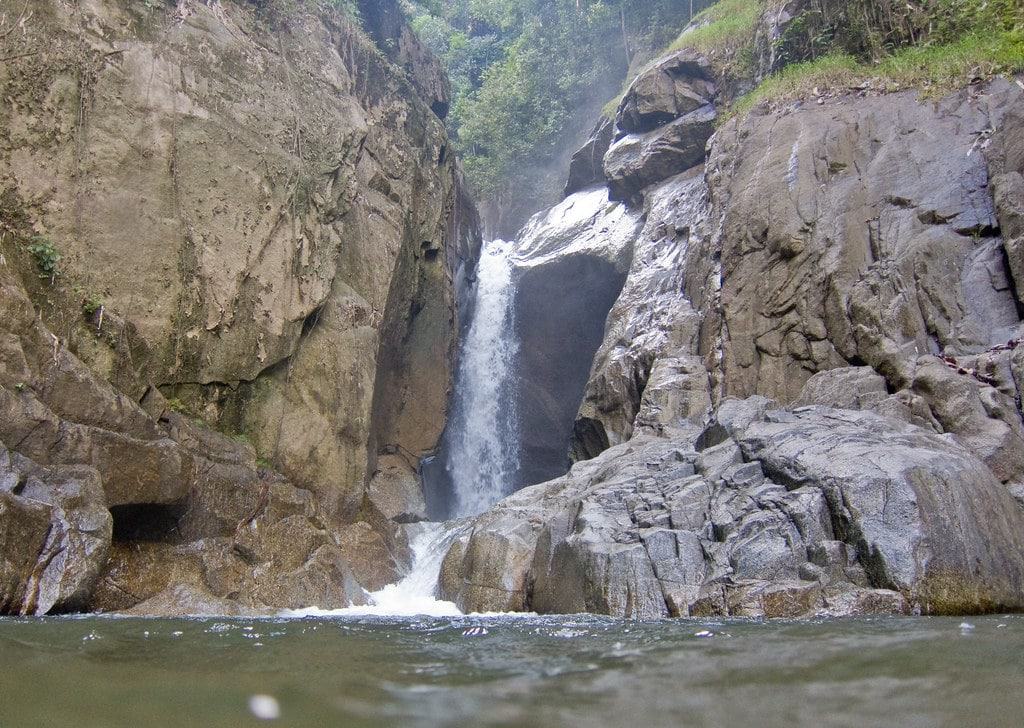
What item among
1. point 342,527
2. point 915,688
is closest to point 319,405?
point 342,527

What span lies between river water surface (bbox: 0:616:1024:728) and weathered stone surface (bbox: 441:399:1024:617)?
7.89 ft

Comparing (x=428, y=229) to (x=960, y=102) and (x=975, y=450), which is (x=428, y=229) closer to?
(x=960, y=102)

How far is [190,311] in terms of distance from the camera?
11.9 meters

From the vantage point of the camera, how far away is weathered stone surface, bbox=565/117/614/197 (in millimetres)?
23953

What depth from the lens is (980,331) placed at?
10938 mm

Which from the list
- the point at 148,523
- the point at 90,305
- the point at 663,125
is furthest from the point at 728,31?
the point at 148,523

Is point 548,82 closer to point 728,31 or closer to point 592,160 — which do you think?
point 592,160

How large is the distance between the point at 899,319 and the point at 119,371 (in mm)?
11675

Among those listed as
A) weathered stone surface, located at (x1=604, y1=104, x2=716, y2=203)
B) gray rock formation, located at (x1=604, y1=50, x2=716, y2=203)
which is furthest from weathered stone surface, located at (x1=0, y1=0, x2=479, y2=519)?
gray rock formation, located at (x1=604, y1=50, x2=716, y2=203)

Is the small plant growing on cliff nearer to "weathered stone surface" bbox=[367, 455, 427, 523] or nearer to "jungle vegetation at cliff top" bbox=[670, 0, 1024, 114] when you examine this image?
"weathered stone surface" bbox=[367, 455, 427, 523]

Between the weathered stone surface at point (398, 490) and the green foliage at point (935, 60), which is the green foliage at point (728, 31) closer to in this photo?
the green foliage at point (935, 60)

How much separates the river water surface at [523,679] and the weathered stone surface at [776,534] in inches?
94.7

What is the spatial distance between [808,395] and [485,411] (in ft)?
37.7

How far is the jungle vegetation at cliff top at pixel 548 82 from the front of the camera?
28688mm
